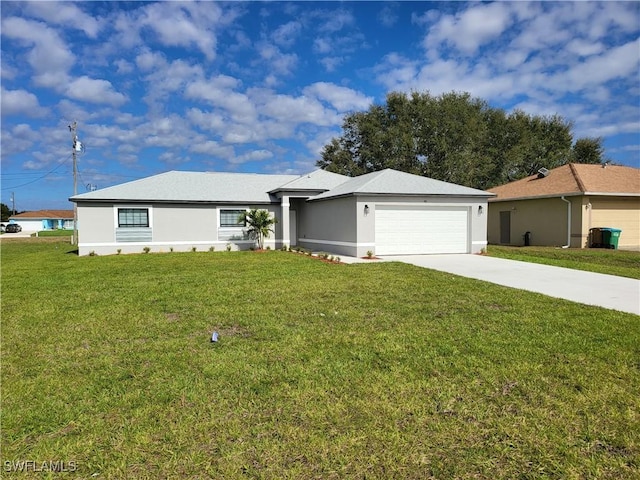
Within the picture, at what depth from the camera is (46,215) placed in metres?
82.0

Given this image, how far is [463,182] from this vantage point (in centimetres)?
3872

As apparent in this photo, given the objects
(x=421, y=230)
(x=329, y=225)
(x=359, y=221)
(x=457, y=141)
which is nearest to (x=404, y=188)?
(x=421, y=230)

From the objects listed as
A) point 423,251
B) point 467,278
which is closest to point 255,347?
point 467,278

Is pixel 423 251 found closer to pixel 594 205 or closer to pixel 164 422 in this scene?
pixel 594 205

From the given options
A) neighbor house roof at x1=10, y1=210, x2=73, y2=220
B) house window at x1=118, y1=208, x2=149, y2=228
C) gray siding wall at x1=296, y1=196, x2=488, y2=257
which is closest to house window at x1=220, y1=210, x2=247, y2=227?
house window at x1=118, y1=208, x2=149, y2=228

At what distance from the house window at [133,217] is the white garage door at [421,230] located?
1188 cm

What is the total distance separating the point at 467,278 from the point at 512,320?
13.5ft

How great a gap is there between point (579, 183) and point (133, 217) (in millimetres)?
22230

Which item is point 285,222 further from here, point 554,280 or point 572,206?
point 572,206

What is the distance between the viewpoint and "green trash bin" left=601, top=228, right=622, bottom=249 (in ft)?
60.6

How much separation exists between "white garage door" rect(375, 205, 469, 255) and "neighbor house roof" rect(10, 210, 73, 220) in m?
84.3

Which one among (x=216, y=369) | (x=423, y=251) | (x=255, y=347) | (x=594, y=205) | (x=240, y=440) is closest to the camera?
(x=240, y=440)

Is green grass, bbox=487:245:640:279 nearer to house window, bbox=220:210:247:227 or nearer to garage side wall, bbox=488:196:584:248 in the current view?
garage side wall, bbox=488:196:584:248

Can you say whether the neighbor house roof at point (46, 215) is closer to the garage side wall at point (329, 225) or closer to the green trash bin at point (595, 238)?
the garage side wall at point (329, 225)
